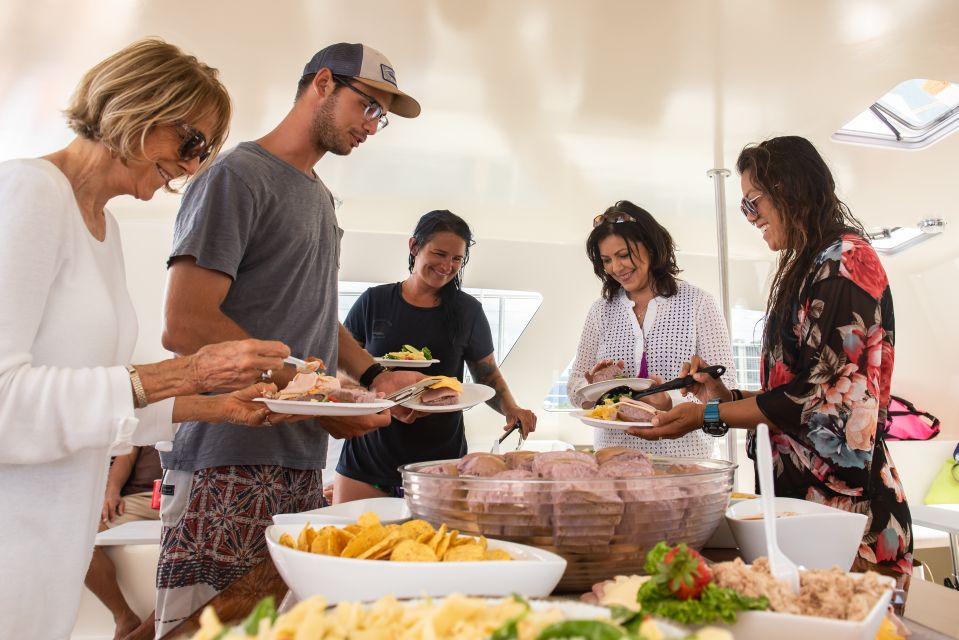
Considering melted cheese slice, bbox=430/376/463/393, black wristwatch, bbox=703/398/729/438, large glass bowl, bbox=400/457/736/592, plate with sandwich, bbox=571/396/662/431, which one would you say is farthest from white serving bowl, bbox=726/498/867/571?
melted cheese slice, bbox=430/376/463/393

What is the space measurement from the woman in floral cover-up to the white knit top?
82 cm

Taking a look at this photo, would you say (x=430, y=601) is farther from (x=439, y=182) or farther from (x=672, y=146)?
(x=439, y=182)

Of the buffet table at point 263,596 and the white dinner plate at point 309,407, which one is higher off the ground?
the white dinner plate at point 309,407

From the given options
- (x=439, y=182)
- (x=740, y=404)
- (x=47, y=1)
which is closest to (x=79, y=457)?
(x=740, y=404)

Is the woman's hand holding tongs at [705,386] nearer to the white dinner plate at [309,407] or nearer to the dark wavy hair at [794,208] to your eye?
the dark wavy hair at [794,208]

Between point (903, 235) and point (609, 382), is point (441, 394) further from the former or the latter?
point (903, 235)

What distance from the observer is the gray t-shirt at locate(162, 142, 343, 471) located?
160cm

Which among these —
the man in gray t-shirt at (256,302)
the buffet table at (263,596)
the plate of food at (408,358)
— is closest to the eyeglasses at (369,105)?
the man in gray t-shirt at (256,302)

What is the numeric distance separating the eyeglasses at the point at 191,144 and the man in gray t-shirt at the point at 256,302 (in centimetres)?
19

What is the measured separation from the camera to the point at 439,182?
17.2 ft

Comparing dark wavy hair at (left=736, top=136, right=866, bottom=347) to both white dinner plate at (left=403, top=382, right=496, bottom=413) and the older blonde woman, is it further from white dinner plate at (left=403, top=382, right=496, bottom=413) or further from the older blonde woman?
the older blonde woman

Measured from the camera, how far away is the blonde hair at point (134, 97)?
4.22 feet

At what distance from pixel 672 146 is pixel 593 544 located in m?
3.96

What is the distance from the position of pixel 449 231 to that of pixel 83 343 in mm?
1932
